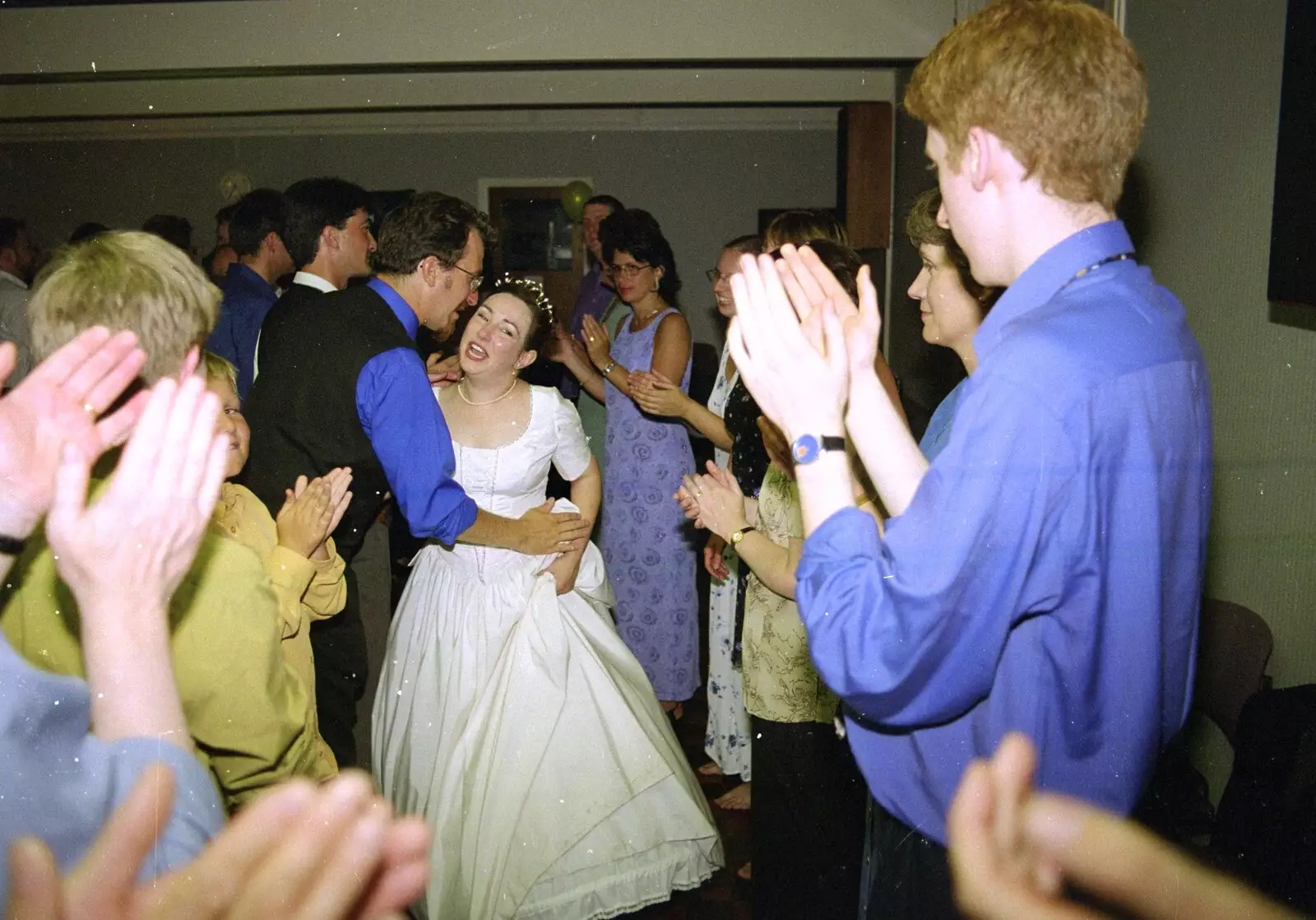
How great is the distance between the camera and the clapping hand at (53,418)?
70 cm

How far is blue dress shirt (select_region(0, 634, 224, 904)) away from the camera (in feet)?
2.18

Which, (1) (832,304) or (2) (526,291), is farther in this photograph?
(2) (526,291)

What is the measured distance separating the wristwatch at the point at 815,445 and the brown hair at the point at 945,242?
63 centimetres

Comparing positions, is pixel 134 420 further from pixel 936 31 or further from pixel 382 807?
pixel 936 31

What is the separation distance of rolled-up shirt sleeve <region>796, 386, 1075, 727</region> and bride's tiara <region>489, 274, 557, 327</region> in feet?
4.92

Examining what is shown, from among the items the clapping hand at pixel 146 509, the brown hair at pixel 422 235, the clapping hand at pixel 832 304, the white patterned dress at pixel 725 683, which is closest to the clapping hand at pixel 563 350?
the white patterned dress at pixel 725 683

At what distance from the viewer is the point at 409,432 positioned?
68.7 inches

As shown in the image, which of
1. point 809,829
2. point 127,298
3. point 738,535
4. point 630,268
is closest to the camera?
point 127,298

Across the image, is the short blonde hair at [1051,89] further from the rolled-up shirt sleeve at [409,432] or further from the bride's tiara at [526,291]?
the bride's tiara at [526,291]

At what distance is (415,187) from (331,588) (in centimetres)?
592

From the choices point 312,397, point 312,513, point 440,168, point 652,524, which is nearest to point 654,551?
point 652,524

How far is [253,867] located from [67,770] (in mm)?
165

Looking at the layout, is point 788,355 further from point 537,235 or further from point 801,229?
point 537,235

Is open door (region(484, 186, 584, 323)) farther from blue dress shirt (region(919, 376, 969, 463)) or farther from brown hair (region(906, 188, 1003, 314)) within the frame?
blue dress shirt (region(919, 376, 969, 463))
